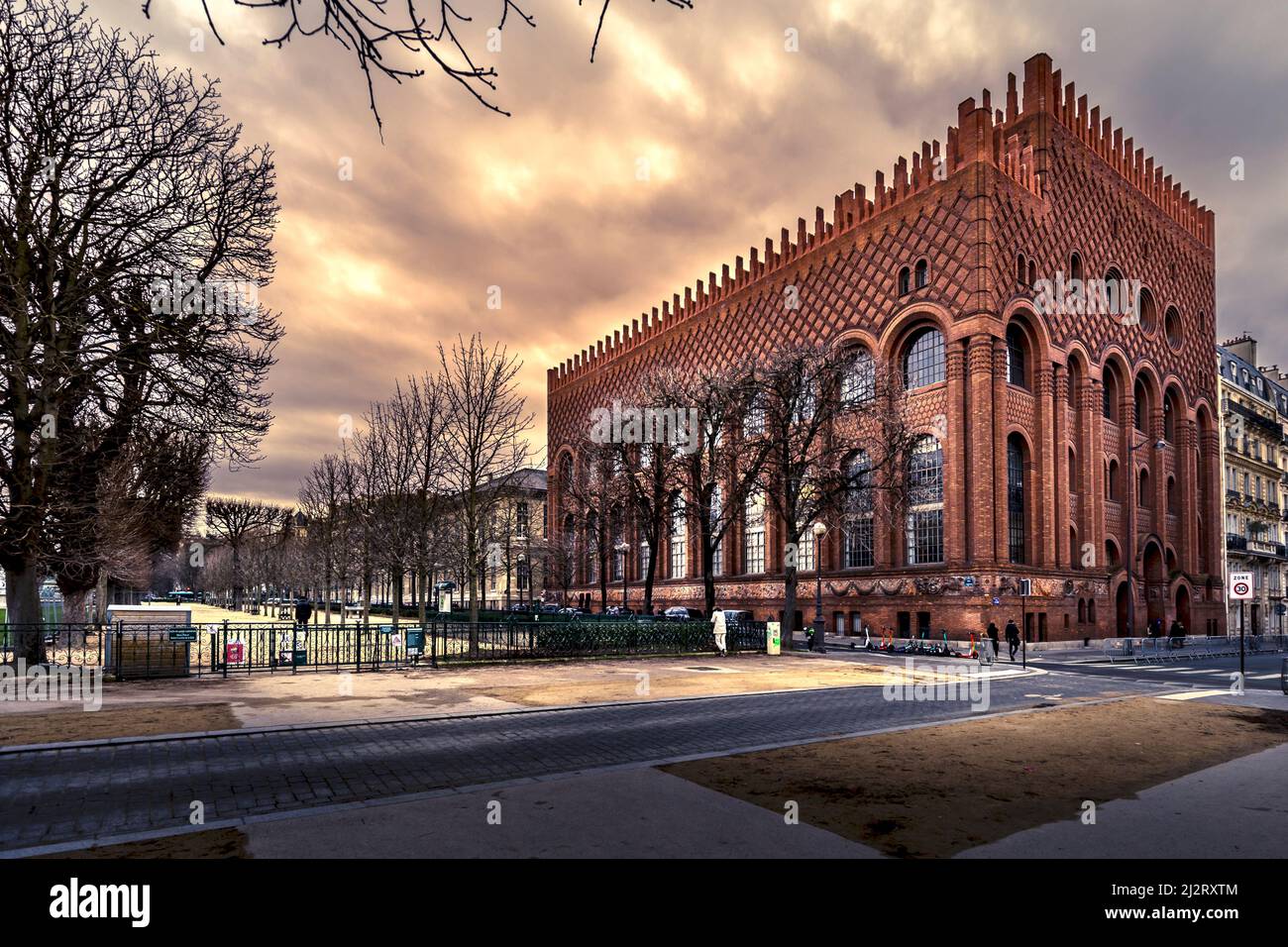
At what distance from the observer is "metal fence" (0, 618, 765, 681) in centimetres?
1842

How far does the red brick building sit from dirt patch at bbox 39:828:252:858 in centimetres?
3779

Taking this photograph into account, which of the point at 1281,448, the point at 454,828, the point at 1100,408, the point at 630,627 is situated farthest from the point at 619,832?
the point at 1281,448

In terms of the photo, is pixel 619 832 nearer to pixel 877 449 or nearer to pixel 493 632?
pixel 493 632

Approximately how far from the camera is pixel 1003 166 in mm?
42969

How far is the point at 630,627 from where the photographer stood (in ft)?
90.4

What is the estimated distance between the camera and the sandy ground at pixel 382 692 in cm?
1218

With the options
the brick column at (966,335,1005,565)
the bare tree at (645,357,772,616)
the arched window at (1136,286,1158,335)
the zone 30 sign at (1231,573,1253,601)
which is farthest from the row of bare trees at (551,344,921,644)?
the arched window at (1136,286,1158,335)

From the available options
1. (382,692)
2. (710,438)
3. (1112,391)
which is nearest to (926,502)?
(710,438)

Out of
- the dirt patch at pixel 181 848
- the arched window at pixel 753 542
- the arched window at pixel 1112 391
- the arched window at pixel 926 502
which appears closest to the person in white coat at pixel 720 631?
the arched window at pixel 926 502

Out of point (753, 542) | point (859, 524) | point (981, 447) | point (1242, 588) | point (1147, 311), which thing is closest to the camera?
point (1242, 588)

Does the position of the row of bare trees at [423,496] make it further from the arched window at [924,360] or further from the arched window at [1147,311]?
the arched window at [1147,311]

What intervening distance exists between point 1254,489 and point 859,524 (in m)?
44.2

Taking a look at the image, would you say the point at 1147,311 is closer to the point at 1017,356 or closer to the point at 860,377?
the point at 1017,356

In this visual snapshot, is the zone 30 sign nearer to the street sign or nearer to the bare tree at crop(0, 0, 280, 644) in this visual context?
the street sign
